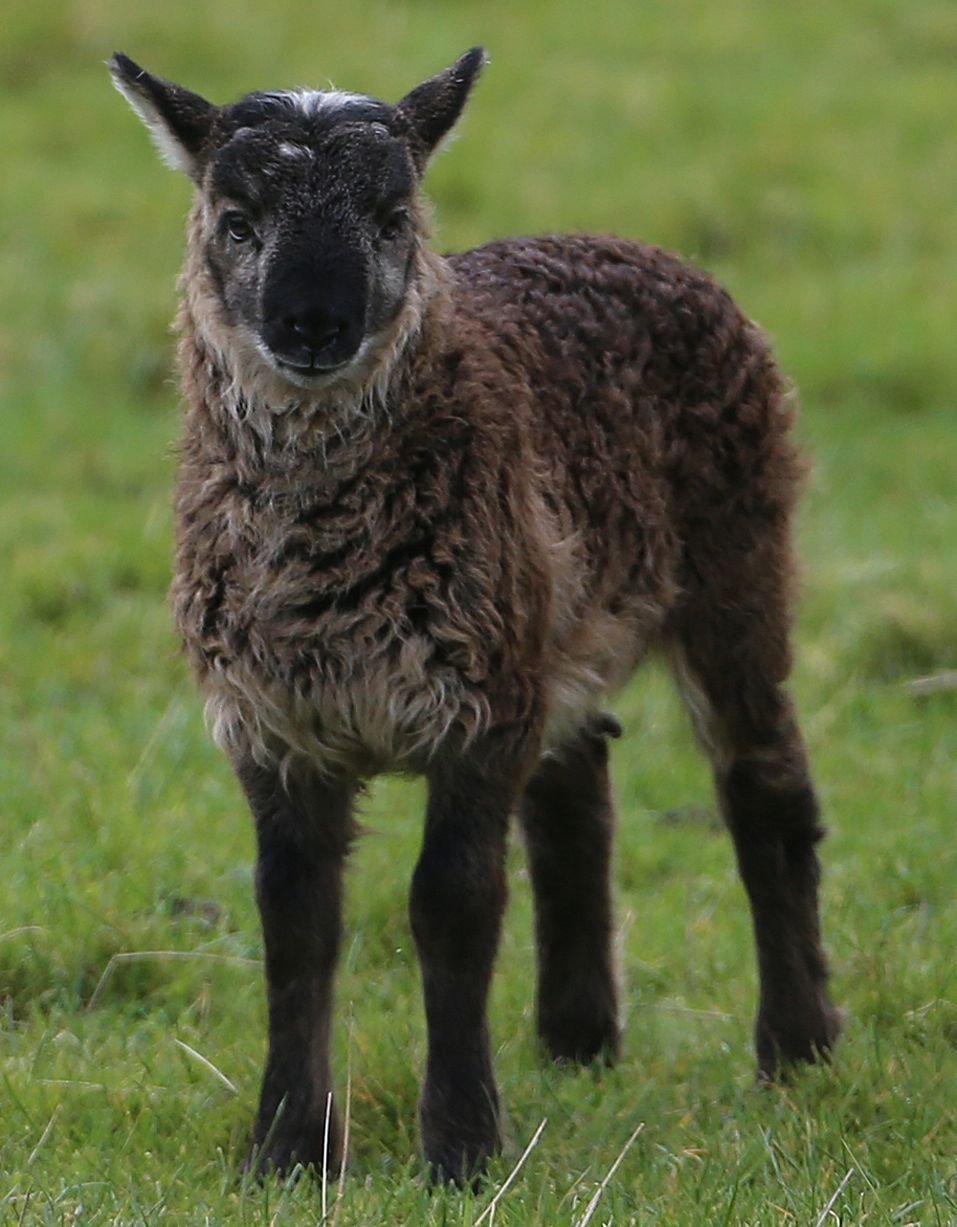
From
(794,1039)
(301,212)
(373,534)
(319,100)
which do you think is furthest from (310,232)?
(794,1039)

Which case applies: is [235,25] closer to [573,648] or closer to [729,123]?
[729,123]

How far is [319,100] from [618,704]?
3779mm

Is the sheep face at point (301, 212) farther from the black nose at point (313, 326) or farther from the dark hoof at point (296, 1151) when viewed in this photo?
the dark hoof at point (296, 1151)

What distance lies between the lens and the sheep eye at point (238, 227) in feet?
17.2

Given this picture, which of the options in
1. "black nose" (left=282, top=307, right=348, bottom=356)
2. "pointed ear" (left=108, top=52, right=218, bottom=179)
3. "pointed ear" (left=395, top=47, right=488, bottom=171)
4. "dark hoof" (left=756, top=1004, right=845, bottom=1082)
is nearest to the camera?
"black nose" (left=282, top=307, right=348, bottom=356)

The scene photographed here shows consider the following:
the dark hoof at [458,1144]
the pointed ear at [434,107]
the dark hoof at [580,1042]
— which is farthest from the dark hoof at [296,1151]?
the pointed ear at [434,107]

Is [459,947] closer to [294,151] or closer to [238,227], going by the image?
[238,227]

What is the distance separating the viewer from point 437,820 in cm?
528

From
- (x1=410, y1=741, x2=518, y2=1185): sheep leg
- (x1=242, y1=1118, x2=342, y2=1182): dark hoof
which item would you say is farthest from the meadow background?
(x1=410, y1=741, x2=518, y2=1185): sheep leg

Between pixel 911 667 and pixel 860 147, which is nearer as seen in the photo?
pixel 911 667

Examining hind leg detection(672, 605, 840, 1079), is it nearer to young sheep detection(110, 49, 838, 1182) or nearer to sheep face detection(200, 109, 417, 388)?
young sheep detection(110, 49, 838, 1182)

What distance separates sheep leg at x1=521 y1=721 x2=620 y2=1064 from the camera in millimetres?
6301

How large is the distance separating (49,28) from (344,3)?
2.12 m

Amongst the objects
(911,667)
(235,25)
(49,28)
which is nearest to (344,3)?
(235,25)
